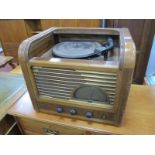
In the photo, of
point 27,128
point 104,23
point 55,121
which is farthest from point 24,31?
point 55,121

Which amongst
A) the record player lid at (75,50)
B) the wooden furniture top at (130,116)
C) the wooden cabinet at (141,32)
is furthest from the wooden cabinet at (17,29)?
the wooden furniture top at (130,116)

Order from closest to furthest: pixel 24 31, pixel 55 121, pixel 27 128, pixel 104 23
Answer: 1. pixel 55 121
2. pixel 27 128
3. pixel 104 23
4. pixel 24 31

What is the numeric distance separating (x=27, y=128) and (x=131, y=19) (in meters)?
1.31

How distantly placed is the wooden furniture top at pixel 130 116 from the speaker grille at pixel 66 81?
139 mm

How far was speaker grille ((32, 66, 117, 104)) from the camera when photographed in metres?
0.61

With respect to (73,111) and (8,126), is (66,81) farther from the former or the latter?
(8,126)

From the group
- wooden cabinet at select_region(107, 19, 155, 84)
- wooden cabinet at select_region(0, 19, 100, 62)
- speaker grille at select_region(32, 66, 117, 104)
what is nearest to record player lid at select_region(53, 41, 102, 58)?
speaker grille at select_region(32, 66, 117, 104)

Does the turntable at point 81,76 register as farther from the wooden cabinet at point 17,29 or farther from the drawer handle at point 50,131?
the wooden cabinet at point 17,29

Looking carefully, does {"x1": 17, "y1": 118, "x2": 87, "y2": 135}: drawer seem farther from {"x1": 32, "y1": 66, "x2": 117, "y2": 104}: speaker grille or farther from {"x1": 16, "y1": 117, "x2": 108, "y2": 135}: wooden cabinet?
{"x1": 32, "y1": 66, "x2": 117, "y2": 104}: speaker grille

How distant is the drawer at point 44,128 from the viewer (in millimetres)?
778

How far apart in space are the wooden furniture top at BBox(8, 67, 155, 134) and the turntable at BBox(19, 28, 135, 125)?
0.03m

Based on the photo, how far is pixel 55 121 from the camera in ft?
2.54
